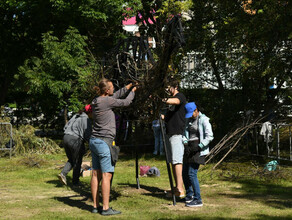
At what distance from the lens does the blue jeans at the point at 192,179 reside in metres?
7.12

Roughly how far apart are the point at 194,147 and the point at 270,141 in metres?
6.33

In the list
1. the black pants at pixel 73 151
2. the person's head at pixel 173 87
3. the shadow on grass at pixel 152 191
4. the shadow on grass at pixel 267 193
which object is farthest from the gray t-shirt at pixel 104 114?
the shadow on grass at pixel 267 193

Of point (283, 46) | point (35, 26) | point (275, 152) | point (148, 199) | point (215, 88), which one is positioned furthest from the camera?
point (35, 26)

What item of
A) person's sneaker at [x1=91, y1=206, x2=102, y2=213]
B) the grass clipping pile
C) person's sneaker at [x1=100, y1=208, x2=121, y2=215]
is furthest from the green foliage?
person's sneaker at [x1=100, y1=208, x2=121, y2=215]

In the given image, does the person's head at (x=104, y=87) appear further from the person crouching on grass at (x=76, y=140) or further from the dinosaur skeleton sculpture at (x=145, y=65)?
the person crouching on grass at (x=76, y=140)

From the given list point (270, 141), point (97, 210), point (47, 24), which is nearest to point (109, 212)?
point (97, 210)

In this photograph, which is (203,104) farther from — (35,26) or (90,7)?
(35,26)

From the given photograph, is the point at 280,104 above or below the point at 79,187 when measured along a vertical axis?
above

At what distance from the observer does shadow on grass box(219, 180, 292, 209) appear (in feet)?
24.8

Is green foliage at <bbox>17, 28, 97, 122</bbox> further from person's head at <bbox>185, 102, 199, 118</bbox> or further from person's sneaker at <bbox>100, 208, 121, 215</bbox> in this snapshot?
person's sneaker at <bbox>100, 208, 121, 215</bbox>

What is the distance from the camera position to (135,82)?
7.27m

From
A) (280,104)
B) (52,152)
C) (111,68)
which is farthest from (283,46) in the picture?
(52,152)

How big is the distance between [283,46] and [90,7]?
879 centimetres

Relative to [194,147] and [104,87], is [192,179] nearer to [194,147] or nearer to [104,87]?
[194,147]
